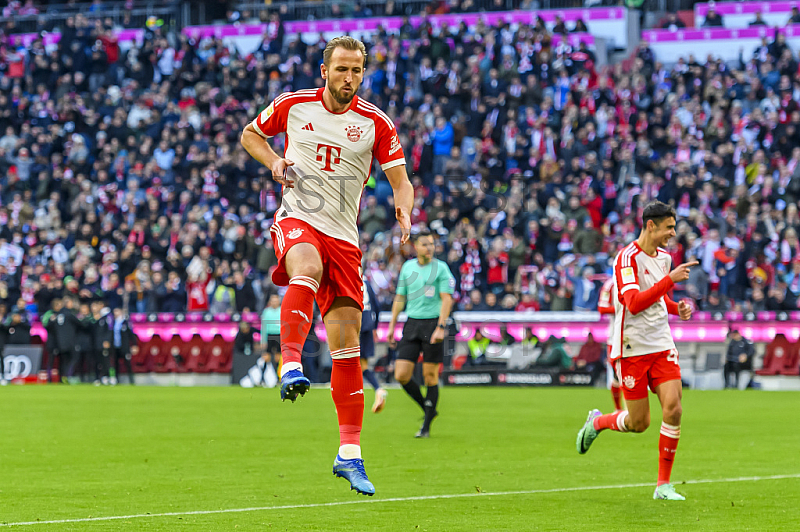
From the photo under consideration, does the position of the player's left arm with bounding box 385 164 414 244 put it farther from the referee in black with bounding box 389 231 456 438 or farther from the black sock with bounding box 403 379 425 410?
the black sock with bounding box 403 379 425 410

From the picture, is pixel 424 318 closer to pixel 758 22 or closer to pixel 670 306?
pixel 670 306

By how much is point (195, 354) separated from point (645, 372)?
19.0 meters

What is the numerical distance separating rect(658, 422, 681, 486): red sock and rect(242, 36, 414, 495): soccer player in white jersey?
2.70 metres

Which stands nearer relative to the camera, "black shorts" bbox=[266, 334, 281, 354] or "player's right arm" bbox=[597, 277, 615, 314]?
"player's right arm" bbox=[597, 277, 615, 314]

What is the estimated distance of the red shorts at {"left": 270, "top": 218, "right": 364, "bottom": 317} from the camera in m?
7.13

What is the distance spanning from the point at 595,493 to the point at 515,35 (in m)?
23.5

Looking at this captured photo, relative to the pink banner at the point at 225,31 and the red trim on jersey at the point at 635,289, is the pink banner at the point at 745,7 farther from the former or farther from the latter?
the red trim on jersey at the point at 635,289

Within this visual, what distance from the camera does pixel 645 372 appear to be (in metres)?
9.27

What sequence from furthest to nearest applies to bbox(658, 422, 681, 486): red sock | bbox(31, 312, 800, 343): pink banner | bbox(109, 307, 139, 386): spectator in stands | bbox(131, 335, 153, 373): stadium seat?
bbox(131, 335, 153, 373): stadium seat < bbox(109, 307, 139, 386): spectator in stands < bbox(31, 312, 800, 343): pink banner < bbox(658, 422, 681, 486): red sock

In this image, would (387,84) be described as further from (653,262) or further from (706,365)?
(653,262)

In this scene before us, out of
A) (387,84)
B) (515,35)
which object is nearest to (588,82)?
(515,35)

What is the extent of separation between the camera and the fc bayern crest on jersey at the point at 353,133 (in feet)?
24.1

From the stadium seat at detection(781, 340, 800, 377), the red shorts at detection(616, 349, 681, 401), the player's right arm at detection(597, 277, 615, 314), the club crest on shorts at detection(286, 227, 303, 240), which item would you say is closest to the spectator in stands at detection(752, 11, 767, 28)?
the stadium seat at detection(781, 340, 800, 377)

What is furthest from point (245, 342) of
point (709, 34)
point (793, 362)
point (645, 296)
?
point (645, 296)
